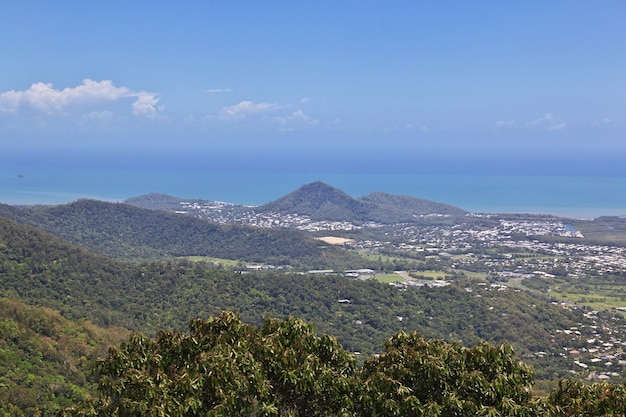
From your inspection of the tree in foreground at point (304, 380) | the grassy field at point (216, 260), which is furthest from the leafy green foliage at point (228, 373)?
the grassy field at point (216, 260)

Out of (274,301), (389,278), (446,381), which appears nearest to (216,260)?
(389,278)

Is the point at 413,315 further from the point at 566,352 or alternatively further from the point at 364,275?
the point at 364,275

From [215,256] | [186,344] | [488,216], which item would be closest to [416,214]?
[488,216]

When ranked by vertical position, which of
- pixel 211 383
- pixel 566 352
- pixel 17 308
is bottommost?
pixel 566 352

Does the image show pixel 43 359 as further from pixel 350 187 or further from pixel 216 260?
pixel 350 187

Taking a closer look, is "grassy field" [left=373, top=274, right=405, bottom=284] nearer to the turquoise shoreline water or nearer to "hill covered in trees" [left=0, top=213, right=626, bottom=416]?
"hill covered in trees" [left=0, top=213, right=626, bottom=416]

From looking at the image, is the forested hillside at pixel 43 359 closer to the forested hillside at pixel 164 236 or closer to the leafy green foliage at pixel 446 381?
the leafy green foliage at pixel 446 381
